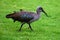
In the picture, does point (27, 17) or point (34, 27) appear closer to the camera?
point (27, 17)

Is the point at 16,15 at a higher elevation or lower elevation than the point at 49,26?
higher

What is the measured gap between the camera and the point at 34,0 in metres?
21.6

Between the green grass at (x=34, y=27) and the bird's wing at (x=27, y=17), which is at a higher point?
the bird's wing at (x=27, y=17)

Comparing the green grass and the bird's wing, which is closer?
the green grass

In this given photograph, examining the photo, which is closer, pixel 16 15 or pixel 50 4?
pixel 16 15

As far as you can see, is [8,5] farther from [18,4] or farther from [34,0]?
[34,0]

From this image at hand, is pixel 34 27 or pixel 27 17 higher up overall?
pixel 27 17

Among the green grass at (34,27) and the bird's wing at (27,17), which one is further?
the bird's wing at (27,17)

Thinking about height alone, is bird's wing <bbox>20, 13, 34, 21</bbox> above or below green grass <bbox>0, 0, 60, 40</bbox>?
above

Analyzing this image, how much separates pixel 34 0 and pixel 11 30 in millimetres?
9199

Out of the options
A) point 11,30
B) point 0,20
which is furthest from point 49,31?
point 0,20

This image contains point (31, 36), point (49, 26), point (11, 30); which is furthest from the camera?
point (49, 26)

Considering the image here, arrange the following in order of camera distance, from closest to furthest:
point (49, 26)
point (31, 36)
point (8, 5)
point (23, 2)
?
point (31, 36), point (49, 26), point (8, 5), point (23, 2)

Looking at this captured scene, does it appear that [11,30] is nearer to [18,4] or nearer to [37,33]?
[37,33]
